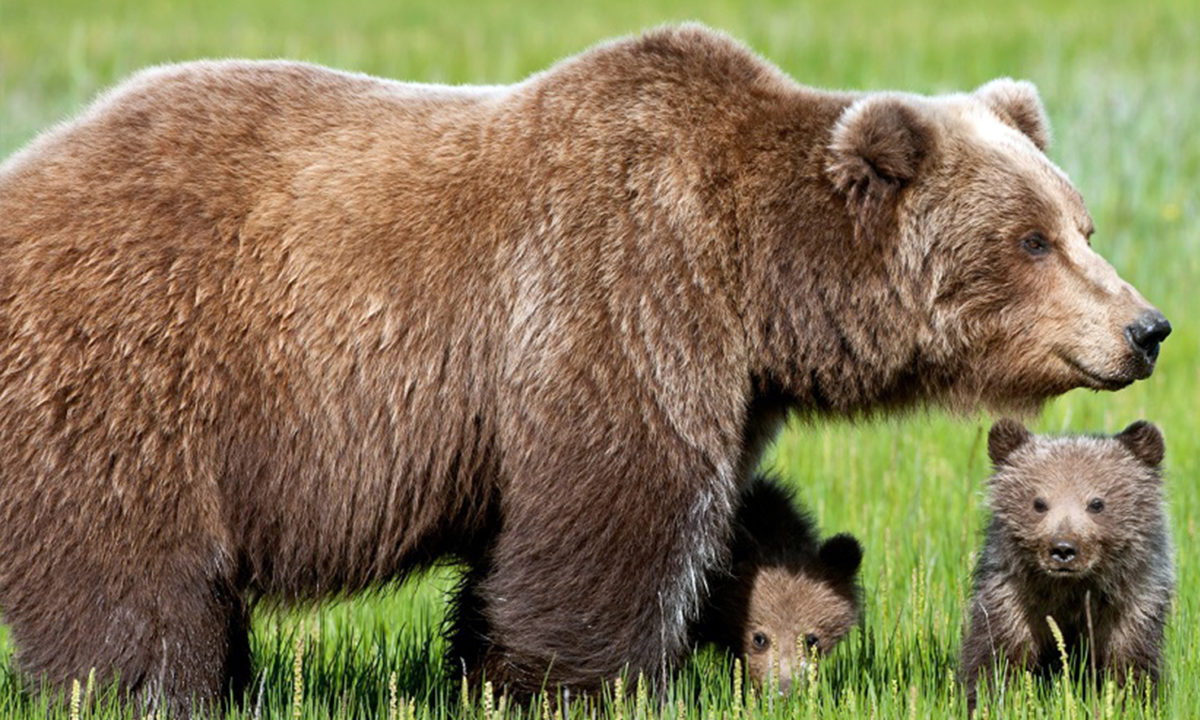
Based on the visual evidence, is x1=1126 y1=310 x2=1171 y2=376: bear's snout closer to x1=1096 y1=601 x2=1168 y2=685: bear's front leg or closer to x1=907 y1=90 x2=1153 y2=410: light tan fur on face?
x1=907 y1=90 x2=1153 y2=410: light tan fur on face

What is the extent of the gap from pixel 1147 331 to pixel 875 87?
1211cm

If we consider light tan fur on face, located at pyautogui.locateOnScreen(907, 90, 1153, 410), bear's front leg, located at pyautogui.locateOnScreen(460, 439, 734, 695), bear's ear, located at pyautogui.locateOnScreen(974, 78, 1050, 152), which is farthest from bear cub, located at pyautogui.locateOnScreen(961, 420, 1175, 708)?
bear's ear, located at pyautogui.locateOnScreen(974, 78, 1050, 152)

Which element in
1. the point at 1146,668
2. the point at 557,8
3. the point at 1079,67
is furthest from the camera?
the point at 557,8

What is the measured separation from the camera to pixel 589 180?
5.65 m

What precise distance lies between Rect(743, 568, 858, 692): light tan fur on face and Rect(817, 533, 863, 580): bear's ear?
3.0 inches

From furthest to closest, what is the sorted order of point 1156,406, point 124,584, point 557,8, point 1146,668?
1. point 557,8
2. point 1156,406
3. point 1146,668
4. point 124,584

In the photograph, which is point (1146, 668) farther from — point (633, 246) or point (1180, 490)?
point (1180, 490)

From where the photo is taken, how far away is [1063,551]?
553 cm

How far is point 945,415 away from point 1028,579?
2.26 ft

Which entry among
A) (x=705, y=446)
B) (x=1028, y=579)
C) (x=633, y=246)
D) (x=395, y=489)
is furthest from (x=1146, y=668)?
(x=395, y=489)

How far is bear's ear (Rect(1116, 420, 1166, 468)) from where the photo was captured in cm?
587

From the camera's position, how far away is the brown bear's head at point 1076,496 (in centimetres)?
557

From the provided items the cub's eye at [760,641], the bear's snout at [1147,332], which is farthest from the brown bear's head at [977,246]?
the cub's eye at [760,641]

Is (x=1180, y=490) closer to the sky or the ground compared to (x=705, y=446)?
closer to the ground
